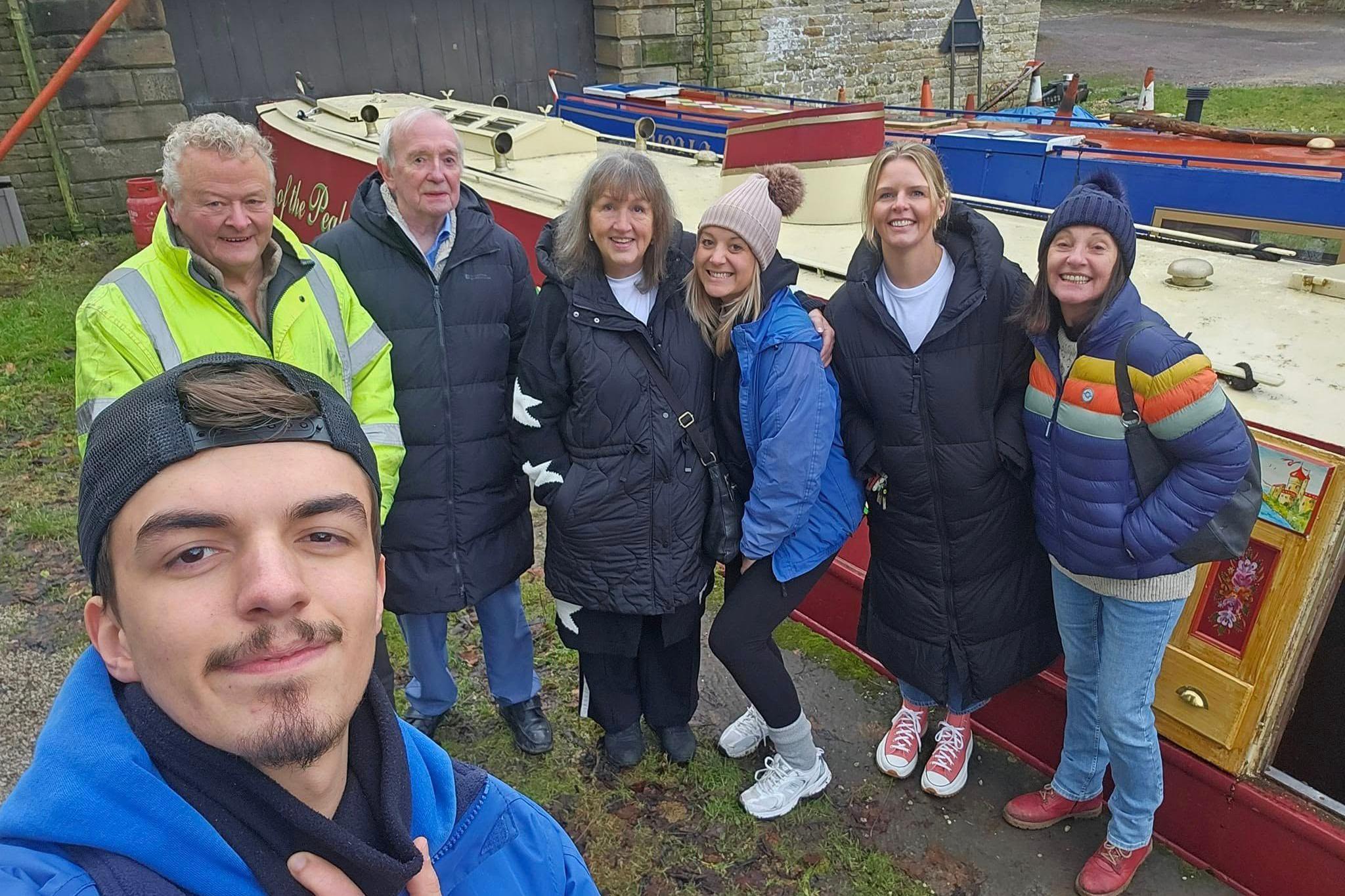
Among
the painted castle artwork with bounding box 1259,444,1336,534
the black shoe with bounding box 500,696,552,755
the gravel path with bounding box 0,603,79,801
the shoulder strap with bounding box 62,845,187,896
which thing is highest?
the shoulder strap with bounding box 62,845,187,896

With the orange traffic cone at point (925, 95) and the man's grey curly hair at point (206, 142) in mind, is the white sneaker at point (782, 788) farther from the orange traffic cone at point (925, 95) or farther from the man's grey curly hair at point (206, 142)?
the orange traffic cone at point (925, 95)

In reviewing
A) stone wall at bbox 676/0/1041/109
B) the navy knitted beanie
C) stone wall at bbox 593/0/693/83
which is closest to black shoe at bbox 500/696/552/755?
the navy knitted beanie

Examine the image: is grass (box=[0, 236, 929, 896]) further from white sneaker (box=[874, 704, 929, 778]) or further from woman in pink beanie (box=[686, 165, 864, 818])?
woman in pink beanie (box=[686, 165, 864, 818])

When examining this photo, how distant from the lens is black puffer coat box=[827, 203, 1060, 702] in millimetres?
2357

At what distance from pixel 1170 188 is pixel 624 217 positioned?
3.98 meters

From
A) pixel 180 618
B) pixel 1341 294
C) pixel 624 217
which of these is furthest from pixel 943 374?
pixel 180 618

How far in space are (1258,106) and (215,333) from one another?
58.6 feet

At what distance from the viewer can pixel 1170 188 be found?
16.3 ft

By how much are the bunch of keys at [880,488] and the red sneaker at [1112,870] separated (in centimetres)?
115

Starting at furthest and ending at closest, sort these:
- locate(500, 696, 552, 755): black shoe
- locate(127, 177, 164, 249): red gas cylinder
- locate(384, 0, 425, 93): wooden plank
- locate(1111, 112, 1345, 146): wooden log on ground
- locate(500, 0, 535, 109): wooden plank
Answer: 1. locate(500, 0, 535, 109): wooden plank
2. locate(384, 0, 425, 93): wooden plank
3. locate(127, 177, 164, 249): red gas cylinder
4. locate(1111, 112, 1345, 146): wooden log on ground
5. locate(500, 696, 552, 755): black shoe

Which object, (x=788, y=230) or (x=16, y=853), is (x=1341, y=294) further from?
(x=16, y=853)

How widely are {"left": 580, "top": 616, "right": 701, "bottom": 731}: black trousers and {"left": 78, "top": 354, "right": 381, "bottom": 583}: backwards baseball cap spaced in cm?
185

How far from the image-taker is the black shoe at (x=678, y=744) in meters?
3.11

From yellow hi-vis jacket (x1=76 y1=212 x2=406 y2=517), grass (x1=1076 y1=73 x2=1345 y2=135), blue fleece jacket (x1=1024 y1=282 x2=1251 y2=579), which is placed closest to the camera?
blue fleece jacket (x1=1024 y1=282 x2=1251 y2=579)
